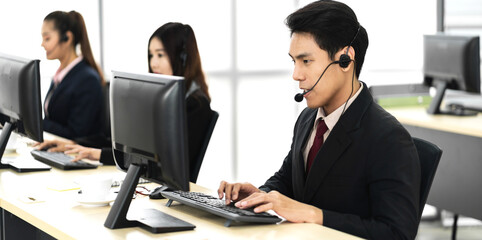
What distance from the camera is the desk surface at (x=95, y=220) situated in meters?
2.11

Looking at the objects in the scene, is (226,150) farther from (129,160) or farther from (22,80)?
(129,160)

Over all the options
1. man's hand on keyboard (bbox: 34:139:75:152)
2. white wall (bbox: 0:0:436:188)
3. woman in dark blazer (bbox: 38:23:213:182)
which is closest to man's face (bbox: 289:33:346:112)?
woman in dark blazer (bbox: 38:23:213:182)

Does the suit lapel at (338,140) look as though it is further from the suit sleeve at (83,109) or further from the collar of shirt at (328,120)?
the suit sleeve at (83,109)

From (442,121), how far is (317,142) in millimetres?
2340

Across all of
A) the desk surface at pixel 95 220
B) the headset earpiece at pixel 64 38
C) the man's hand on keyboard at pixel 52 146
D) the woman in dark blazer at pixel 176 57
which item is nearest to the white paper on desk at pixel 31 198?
the desk surface at pixel 95 220

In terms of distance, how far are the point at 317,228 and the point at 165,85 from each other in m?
0.60

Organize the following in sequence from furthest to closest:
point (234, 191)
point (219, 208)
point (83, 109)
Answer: point (83, 109), point (234, 191), point (219, 208)

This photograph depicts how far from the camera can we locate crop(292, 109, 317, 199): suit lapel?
97.4 inches

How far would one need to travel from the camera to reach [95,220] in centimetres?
228

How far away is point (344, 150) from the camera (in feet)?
7.53

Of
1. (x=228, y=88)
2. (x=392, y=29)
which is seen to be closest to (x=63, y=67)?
(x=228, y=88)

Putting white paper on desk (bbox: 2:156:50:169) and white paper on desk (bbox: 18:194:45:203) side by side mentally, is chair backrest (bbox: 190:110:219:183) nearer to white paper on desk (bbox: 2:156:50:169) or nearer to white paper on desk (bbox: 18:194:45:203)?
white paper on desk (bbox: 2:156:50:169)

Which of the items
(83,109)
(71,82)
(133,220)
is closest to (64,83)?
(71,82)

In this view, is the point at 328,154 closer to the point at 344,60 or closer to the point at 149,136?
the point at 344,60
